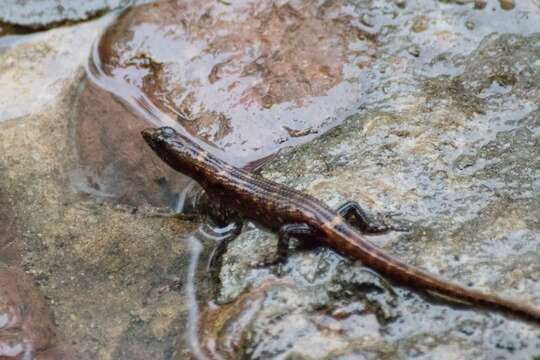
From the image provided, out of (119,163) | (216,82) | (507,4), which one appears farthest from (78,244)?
(507,4)

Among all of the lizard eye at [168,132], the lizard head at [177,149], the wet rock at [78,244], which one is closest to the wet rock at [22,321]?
the wet rock at [78,244]

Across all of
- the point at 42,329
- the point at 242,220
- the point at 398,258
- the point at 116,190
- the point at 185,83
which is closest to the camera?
the point at 398,258

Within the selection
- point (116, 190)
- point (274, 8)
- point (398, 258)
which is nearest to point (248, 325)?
point (398, 258)

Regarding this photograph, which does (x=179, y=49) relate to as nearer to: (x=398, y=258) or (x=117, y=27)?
(x=117, y=27)

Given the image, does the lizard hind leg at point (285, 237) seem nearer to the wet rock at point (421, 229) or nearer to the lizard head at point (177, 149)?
the wet rock at point (421, 229)

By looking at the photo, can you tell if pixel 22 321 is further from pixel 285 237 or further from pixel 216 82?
pixel 216 82

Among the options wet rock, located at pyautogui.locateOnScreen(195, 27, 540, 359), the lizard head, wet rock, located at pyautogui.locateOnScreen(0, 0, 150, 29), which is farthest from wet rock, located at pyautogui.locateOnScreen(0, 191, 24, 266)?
wet rock, located at pyautogui.locateOnScreen(0, 0, 150, 29)
